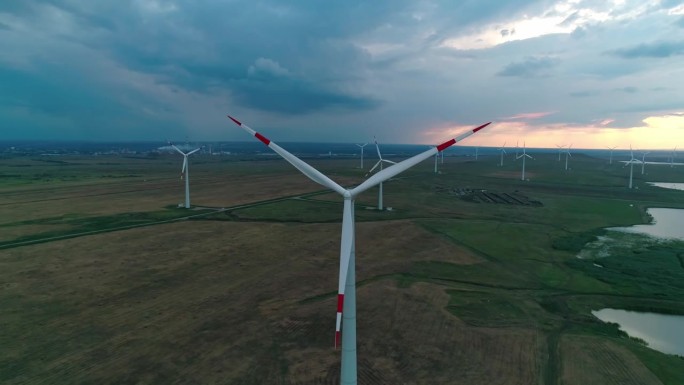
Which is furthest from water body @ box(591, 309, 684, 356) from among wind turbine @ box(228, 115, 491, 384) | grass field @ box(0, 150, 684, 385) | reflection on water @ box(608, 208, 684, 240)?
reflection on water @ box(608, 208, 684, 240)

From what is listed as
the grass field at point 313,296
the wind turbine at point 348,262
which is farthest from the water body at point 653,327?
A: the wind turbine at point 348,262

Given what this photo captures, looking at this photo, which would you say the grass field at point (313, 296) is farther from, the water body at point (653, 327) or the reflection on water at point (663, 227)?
the reflection on water at point (663, 227)

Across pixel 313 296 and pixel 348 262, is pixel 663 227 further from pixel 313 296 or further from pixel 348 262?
pixel 348 262

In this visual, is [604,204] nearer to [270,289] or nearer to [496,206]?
[496,206]

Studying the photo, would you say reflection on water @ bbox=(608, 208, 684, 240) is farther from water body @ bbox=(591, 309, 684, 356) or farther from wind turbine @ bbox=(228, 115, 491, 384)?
wind turbine @ bbox=(228, 115, 491, 384)

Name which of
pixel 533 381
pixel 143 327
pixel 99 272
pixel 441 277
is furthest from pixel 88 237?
pixel 533 381

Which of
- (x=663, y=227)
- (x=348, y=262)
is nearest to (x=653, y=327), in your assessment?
(x=348, y=262)
